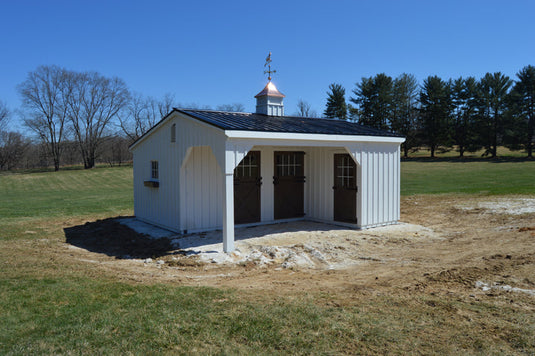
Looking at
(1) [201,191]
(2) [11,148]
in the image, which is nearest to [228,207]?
(1) [201,191]

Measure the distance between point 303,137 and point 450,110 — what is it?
41.1 metres

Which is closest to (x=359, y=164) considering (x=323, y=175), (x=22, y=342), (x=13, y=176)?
(x=323, y=175)

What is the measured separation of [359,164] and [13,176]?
36.8 meters

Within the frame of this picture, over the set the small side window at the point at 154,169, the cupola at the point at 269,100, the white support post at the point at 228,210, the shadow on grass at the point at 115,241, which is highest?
the cupola at the point at 269,100

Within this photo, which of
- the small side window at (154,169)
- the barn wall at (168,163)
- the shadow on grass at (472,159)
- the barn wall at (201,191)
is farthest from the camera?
the shadow on grass at (472,159)

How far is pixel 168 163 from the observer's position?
1027 cm

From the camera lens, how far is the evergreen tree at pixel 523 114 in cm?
3934

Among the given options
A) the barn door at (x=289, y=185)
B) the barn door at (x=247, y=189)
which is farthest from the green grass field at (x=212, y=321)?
the barn door at (x=289, y=185)

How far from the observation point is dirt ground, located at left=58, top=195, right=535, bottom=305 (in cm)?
572

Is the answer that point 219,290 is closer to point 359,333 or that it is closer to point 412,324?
point 359,333

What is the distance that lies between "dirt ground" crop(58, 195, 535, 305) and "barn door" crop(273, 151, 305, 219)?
582 millimetres

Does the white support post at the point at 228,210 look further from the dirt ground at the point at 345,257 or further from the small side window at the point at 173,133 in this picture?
the small side window at the point at 173,133

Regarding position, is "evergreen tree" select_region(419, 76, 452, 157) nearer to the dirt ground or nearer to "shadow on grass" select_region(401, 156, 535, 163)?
"shadow on grass" select_region(401, 156, 535, 163)

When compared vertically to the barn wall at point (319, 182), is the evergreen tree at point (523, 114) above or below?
above
